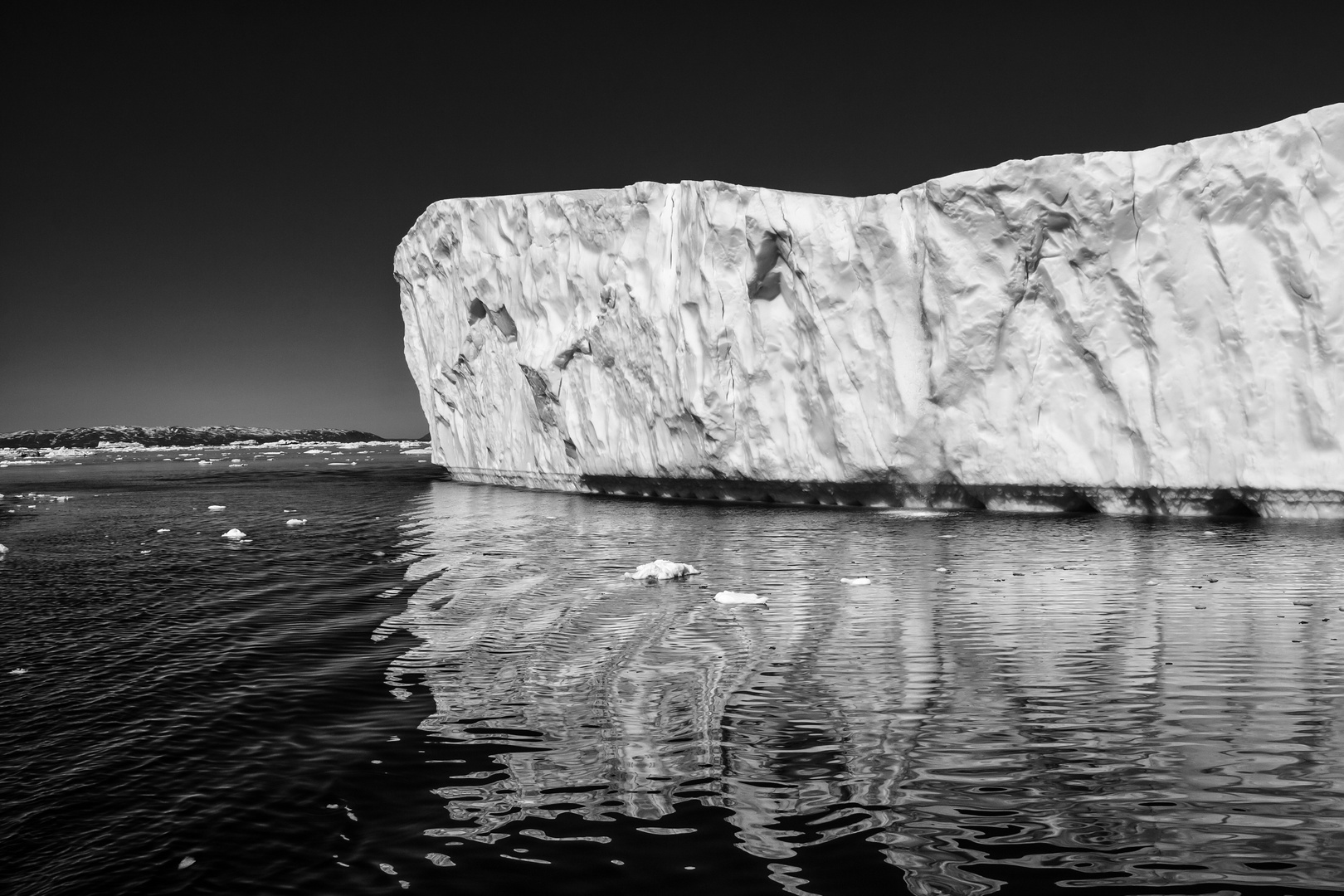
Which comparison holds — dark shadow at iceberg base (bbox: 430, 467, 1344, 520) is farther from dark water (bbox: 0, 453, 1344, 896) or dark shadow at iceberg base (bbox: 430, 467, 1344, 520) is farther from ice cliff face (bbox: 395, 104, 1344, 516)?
dark water (bbox: 0, 453, 1344, 896)

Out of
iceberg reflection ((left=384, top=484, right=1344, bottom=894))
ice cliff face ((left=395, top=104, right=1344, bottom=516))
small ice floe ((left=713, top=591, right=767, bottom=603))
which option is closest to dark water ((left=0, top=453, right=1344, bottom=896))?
iceberg reflection ((left=384, top=484, right=1344, bottom=894))

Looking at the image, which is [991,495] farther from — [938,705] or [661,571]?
[938,705]

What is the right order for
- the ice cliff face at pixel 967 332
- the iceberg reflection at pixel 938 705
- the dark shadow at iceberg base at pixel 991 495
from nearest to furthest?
the iceberg reflection at pixel 938 705
the ice cliff face at pixel 967 332
the dark shadow at iceberg base at pixel 991 495

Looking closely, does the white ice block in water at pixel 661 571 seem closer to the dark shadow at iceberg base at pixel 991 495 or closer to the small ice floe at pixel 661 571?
the small ice floe at pixel 661 571

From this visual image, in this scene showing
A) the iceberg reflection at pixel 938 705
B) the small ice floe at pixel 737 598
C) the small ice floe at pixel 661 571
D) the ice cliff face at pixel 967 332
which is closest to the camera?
the iceberg reflection at pixel 938 705

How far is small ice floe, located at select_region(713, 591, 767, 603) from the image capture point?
915cm

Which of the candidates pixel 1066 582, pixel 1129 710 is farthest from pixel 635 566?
pixel 1129 710

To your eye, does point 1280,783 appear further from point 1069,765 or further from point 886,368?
point 886,368

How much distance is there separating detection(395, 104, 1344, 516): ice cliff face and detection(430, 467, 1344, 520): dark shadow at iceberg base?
0.21 feet

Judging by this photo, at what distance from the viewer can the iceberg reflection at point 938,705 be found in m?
3.87

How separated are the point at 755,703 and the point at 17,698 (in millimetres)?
4974

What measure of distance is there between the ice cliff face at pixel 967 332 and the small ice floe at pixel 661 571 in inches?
324

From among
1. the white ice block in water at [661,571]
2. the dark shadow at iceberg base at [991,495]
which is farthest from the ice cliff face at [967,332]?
the white ice block in water at [661,571]

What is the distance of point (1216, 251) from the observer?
47.6ft
